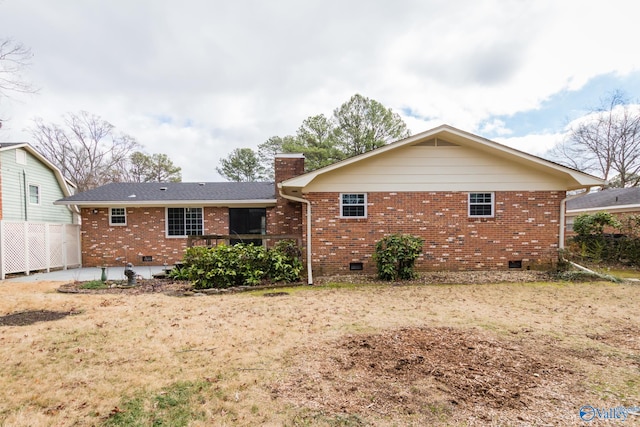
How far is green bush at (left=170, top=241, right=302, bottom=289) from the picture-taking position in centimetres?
827

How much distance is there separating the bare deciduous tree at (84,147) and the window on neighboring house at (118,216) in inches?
755

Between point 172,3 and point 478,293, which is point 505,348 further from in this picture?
point 172,3

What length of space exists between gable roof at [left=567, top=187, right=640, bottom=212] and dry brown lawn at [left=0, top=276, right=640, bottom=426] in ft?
36.7

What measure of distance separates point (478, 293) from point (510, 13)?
330 inches

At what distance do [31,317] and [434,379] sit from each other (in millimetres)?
7081

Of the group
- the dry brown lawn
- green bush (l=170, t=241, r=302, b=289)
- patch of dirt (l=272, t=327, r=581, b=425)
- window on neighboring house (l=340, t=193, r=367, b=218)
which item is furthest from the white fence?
patch of dirt (l=272, t=327, r=581, b=425)

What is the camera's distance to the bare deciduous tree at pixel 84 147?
2586 centimetres

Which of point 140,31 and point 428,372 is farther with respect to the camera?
point 140,31

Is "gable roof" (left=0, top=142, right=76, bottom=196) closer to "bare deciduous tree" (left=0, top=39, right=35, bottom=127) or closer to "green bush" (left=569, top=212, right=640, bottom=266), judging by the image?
"bare deciduous tree" (left=0, top=39, right=35, bottom=127)

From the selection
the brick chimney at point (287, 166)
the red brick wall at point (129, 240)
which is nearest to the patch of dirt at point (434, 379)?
the brick chimney at point (287, 166)

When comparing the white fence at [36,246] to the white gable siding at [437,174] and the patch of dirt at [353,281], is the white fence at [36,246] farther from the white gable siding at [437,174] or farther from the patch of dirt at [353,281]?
the white gable siding at [437,174]

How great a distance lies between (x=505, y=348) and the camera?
389 cm

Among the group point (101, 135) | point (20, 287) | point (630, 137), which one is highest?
point (101, 135)

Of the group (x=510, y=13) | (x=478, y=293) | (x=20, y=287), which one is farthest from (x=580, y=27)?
(x=20, y=287)
